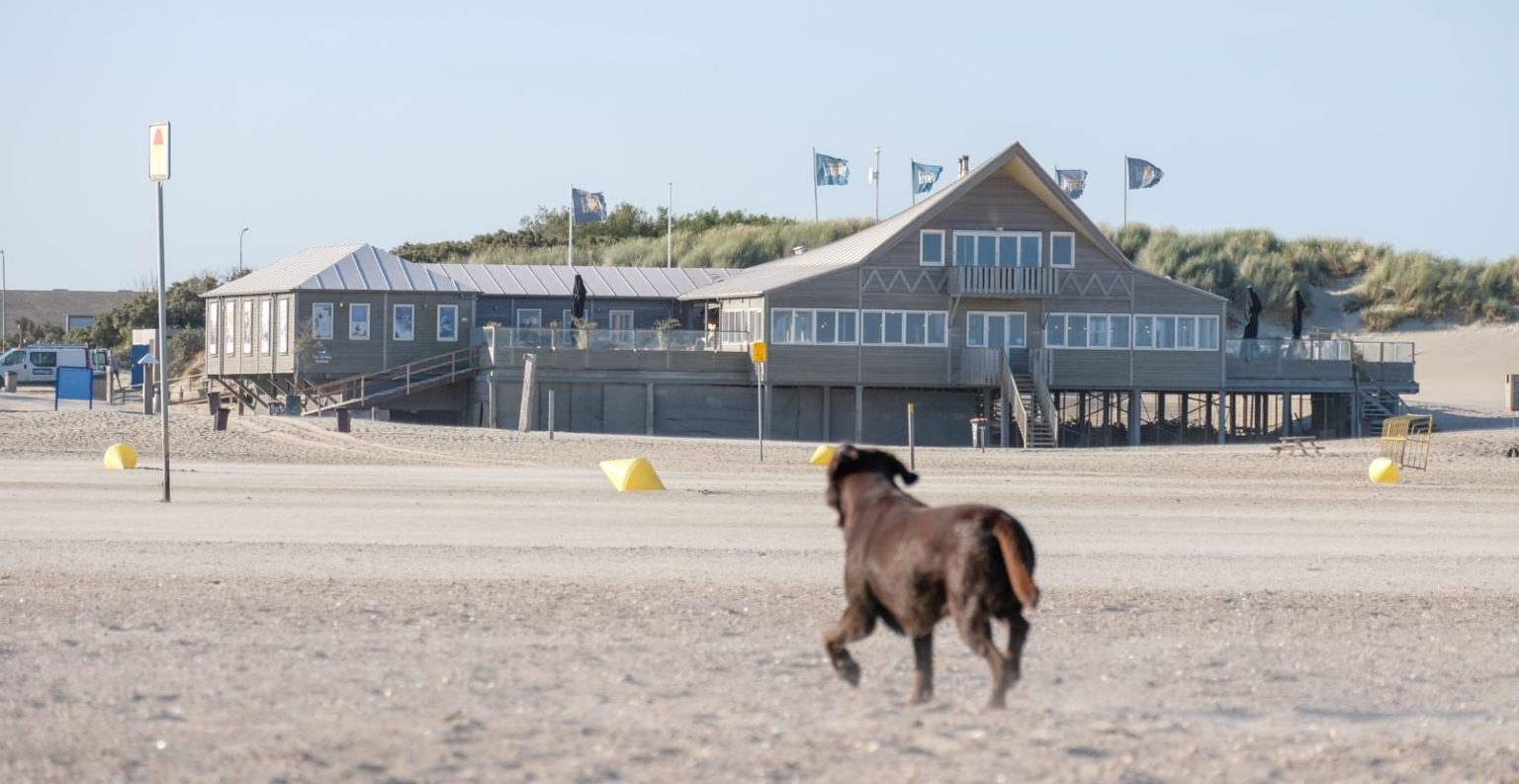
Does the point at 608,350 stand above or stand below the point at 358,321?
below

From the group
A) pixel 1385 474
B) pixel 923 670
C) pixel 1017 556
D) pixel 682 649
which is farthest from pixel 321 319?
pixel 1017 556

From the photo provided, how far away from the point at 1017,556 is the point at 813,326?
45.0 m

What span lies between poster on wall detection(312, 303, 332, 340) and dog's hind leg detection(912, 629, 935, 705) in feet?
154

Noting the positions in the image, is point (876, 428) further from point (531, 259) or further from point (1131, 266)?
point (531, 259)

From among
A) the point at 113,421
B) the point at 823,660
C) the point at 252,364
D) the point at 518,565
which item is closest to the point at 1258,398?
the point at 252,364

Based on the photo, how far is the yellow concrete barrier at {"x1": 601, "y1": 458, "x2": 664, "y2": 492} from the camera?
27.0 meters

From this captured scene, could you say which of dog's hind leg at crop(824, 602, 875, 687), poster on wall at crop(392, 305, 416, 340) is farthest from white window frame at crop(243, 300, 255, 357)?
dog's hind leg at crop(824, 602, 875, 687)

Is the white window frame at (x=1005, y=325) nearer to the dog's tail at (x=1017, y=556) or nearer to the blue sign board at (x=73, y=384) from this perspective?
the blue sign board at (x=73, y=384)

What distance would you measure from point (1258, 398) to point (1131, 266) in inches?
368

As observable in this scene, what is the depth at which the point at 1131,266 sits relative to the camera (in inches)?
2172

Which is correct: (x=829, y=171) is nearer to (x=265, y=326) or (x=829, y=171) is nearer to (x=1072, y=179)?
(x=1072, y=179)

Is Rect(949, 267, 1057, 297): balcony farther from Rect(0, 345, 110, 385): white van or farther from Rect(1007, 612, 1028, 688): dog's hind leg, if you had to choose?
Rect(1007, 612, 1028, 688): dog's hind leg

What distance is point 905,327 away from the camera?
53.6m

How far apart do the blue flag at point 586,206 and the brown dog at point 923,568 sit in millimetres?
63771
